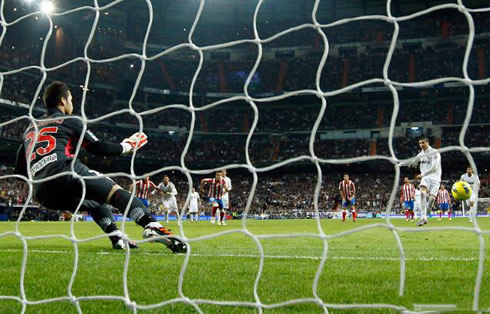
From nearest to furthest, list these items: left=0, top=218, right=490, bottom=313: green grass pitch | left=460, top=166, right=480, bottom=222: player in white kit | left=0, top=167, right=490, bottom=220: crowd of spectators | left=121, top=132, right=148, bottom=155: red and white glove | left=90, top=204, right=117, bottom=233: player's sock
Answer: left=460, top=166, right=480, bottom=222: player in white kit → left=0, top=218, right=490, bottom=313: green grass pitch → left=121, top=132, right=148, bottom=155: red and white glove → left=90, top=204, right=117, bottom=233: player's sock → left=0, top=167, right=490, bottom=220: crowd of spectators

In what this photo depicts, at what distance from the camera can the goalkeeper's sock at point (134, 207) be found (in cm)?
475

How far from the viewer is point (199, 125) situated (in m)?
38.1

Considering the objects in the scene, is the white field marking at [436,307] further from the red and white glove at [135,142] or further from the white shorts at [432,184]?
the white shorts at [432,184]

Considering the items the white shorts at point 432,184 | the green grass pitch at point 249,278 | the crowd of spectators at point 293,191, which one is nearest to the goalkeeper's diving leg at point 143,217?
the green grass pitch at point 249,278

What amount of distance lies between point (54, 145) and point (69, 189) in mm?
413

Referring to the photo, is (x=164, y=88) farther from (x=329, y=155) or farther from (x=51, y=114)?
(x=51, y=114)

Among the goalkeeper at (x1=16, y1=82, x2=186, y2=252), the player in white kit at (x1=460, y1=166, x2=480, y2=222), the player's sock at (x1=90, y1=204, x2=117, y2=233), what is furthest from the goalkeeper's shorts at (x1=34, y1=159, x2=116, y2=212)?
the player in white kit at (x1=460, y1=166, x2=480, y2=222)

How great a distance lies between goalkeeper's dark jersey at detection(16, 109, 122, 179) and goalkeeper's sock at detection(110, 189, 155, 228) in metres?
0.56

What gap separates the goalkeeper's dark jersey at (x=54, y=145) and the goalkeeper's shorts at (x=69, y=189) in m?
0.08

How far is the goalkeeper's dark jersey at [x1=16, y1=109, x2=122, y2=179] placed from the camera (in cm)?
437

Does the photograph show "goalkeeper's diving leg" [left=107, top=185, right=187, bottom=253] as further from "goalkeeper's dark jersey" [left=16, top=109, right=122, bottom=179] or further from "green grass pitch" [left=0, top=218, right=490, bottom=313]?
"goalkeeper's dark jersey" [left=16, top=109, right=122, bottom=179]

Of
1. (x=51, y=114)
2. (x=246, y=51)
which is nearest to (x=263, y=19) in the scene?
(x=246, y=51)

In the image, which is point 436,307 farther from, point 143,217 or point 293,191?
point 293,191

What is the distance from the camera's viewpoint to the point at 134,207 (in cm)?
518
